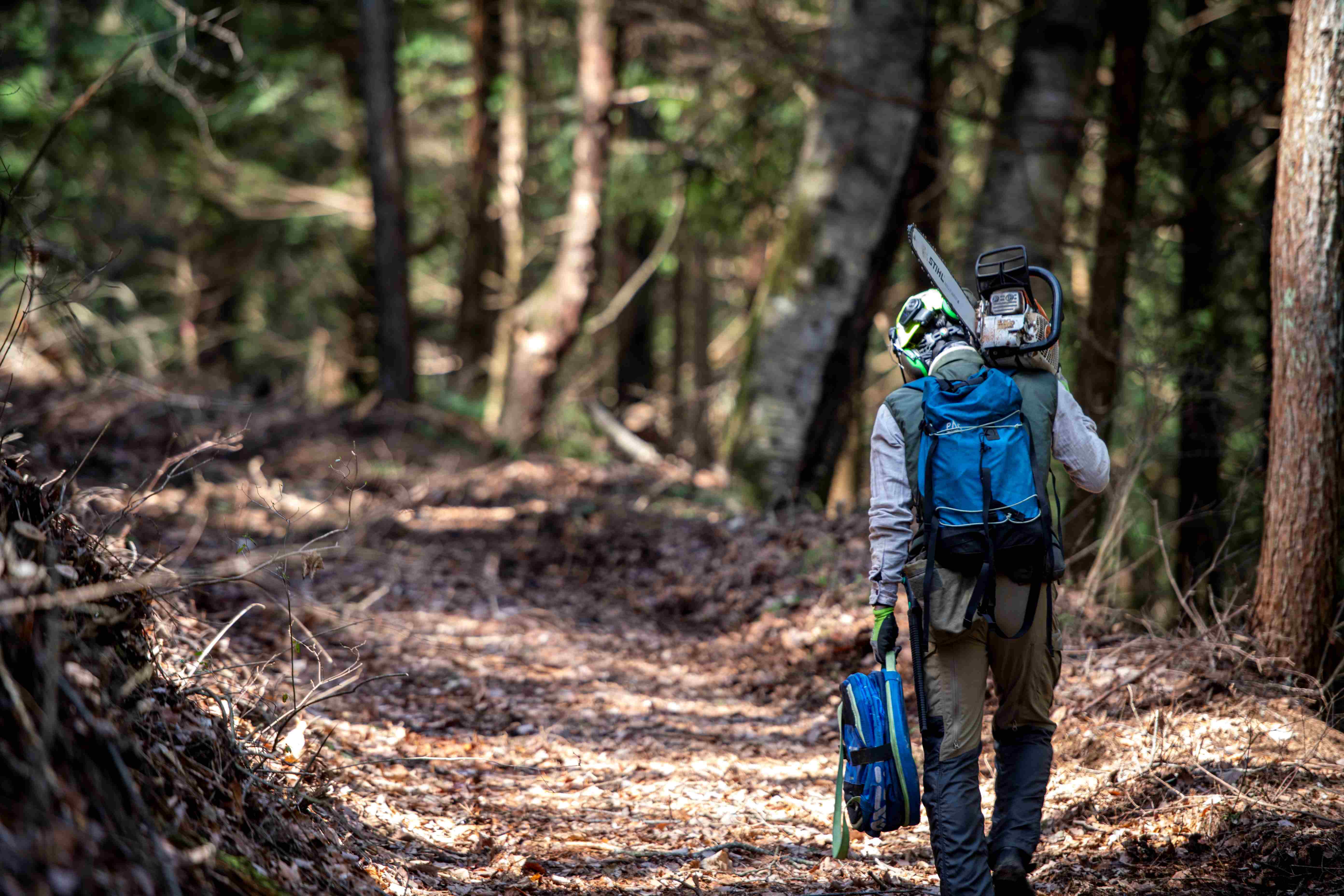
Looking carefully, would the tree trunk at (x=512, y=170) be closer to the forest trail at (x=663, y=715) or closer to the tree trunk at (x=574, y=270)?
the tree trunk at (x=574, y=270)

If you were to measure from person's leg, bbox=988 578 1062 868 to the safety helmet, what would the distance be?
38.9 inches

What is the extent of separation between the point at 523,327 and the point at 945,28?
6.28 meters

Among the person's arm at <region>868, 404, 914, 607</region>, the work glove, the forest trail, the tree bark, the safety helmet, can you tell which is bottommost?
the forest trail

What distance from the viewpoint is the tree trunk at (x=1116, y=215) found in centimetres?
852

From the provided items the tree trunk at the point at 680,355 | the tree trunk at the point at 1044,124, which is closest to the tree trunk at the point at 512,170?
the tree trunk at the point at 680,355

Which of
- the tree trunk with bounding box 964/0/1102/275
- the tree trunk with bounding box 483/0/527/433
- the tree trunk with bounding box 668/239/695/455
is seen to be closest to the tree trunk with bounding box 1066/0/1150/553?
the tree trunk with bounding box 964/0/1102/275

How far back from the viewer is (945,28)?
1034 cm

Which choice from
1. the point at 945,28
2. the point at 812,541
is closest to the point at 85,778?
the point at 812,541

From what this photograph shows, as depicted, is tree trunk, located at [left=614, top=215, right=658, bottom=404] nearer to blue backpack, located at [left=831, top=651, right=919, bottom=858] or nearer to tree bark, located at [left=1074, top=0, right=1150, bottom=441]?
tree bark, located at [left=1074, top=0, right=1150, bottom=441]

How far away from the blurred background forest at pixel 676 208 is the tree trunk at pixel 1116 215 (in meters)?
0.03

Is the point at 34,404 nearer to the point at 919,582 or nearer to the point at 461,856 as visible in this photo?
the point at 461,856

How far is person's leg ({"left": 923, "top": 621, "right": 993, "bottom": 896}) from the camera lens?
335cm

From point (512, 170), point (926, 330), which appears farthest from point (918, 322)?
point (512, 170)

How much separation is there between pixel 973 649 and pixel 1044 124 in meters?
6.78
